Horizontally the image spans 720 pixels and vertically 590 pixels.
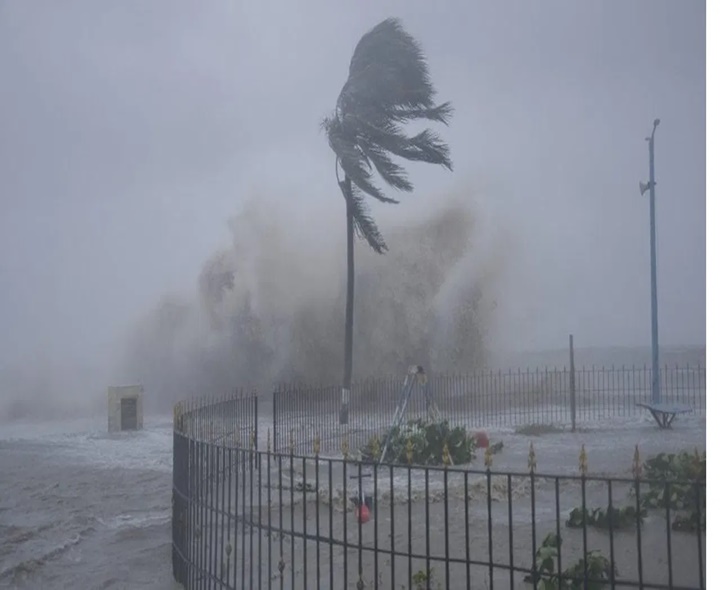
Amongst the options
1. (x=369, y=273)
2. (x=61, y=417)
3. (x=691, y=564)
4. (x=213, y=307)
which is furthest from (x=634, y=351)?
(x=61, y=417)

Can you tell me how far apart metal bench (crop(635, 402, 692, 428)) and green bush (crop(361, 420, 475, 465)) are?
245cm

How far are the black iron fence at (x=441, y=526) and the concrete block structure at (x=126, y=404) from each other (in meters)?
3.80

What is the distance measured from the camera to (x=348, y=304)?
8016 millimetres

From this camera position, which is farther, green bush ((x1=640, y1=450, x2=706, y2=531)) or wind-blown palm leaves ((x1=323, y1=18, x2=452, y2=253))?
wind-blown palm leaves ((x1=323, y1=18, x2=452, y2=253))

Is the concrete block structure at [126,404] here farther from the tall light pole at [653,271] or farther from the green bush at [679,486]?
the green bush at [679,486]

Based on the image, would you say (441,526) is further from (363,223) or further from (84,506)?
(84,506)

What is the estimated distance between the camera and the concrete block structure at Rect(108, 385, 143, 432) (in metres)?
11.1

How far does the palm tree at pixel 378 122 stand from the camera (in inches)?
283

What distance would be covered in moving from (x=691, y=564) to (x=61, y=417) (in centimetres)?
995

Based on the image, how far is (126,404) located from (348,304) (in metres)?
4.76

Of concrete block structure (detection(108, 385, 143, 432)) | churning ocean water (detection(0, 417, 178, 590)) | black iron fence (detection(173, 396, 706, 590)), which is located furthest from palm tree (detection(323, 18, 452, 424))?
concrete block structure (detection(108, 385, 143, 432))

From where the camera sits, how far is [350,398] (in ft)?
26.5

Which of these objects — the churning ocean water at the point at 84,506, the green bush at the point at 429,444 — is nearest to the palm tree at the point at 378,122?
the green bush at the point at 429,444

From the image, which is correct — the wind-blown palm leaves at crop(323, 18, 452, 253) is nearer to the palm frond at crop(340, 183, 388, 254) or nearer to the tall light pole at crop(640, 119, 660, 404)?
the palm frond at crop(340, 183, 388, 254)
